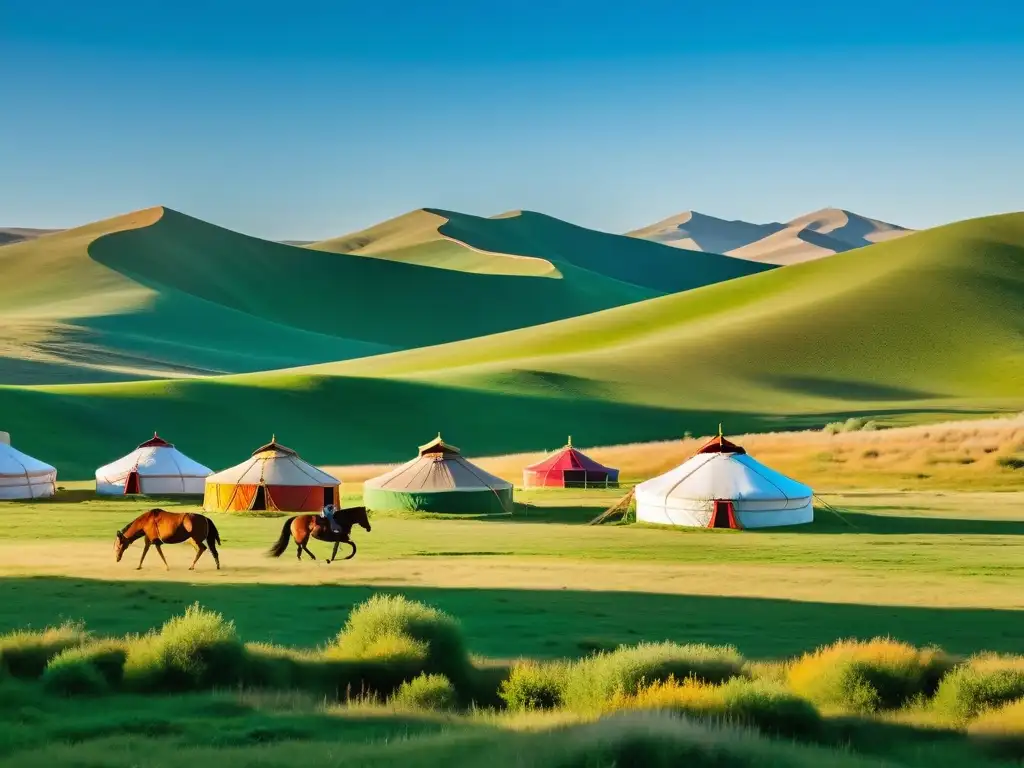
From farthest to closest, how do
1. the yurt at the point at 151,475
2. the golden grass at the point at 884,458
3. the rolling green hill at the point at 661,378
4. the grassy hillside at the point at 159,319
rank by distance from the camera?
the grassy hillside at the point at 159,319 → the rolling green hill at the point at 661,378 → the golden grass at the point at 884,458 → the yurt at the point at 151,475

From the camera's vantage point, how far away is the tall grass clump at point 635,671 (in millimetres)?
12078

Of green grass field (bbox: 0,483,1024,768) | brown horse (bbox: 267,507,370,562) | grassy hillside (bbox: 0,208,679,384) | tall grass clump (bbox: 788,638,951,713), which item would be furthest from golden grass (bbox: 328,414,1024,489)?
grassy hillside (bbox: 0,208,679,384)

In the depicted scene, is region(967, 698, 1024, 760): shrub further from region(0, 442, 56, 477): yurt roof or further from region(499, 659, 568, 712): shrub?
region(0, 442, 56, 477): yurt roof

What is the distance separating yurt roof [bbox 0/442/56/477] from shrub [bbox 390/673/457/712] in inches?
1295

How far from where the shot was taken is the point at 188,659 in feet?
42.1

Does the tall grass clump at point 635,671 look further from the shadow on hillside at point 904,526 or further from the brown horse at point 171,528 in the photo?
the shadow on hillside at point 904,526

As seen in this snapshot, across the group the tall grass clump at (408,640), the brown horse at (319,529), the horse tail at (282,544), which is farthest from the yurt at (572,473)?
the tall grass clump at (408,640)

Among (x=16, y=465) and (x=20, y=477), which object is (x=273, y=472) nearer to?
(x=20, y=477)

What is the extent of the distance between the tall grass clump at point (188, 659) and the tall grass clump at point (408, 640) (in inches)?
42.5

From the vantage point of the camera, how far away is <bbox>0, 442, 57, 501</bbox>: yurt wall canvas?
42.5 metres

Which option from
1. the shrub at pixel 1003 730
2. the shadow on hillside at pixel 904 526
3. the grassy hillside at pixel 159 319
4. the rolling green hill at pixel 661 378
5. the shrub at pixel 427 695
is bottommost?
the shrub at pixel 1003 730

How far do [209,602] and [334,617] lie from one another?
2367 millimetres

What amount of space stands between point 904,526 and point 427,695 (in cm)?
Answer: 2227

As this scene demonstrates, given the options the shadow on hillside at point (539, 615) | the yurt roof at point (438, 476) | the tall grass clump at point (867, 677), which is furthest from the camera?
the yurt roof at point (438, 476)
